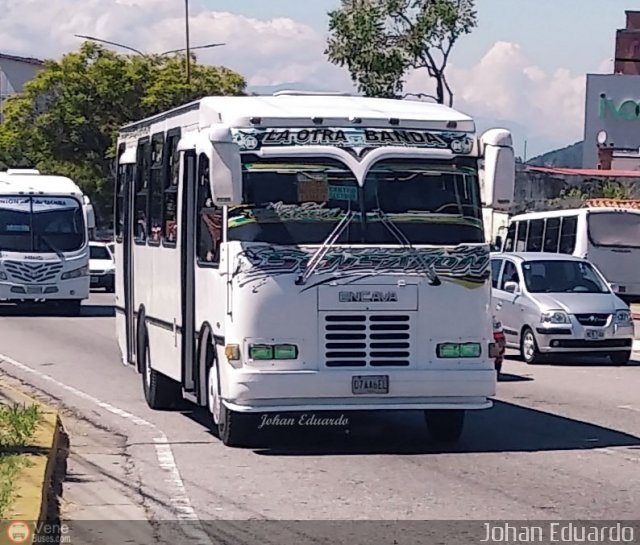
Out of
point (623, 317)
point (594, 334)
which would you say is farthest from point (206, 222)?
point (623, 317)

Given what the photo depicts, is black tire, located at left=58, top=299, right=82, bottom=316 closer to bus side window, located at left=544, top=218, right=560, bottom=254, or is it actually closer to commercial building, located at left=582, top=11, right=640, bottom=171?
bus side window, located at left=544, top=218, right=560, bottom=254

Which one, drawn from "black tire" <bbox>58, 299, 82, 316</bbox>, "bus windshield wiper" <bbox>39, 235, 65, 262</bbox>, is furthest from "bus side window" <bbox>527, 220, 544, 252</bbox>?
"bus windshield wiper" <bbox>39, 235, 65, 262</bbox>

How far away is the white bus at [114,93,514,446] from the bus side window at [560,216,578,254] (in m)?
25.9

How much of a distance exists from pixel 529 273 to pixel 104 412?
993 centimetres

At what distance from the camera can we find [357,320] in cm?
1232

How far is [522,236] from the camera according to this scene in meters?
42.1

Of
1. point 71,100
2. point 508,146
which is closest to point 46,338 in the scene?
point 508,146

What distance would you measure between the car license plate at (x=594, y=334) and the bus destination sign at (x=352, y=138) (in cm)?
980

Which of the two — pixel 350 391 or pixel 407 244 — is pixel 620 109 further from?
pixel 350 391

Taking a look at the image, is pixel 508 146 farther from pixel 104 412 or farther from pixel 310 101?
pixel 104 412

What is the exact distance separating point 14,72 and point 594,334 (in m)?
97.7

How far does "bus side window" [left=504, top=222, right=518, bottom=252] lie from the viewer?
4266cm

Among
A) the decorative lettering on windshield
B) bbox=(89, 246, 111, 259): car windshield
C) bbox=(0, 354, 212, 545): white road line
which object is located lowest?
bbox=(0, 354, 212, 545): white road line

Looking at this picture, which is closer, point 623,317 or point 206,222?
point 206,222
